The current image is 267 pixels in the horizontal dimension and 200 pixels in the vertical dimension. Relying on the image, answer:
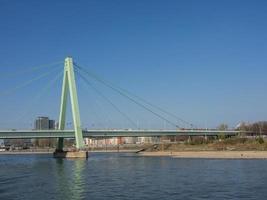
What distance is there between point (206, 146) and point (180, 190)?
250ft

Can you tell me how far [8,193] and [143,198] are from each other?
919 centimetres

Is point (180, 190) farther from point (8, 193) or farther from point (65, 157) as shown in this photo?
point (65, 157)

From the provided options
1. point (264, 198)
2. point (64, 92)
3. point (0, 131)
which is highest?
point (64, 92)

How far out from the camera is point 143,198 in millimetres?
28406

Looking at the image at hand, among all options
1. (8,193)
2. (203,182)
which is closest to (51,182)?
(8,193)

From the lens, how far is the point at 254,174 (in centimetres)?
4219

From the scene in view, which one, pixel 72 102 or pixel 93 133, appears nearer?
pixel 72 102

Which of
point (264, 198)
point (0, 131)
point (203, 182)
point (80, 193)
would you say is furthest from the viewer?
point (0, 131)

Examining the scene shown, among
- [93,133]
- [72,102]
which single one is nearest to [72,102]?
[72,102]

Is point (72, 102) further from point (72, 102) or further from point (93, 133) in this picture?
point (93, 133)

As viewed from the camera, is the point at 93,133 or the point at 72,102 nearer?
the point at 72,102

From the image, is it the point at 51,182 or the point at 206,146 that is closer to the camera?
the point at 51,182

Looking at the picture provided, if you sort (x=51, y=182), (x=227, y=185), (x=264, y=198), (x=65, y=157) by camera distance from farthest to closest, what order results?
(x=65, y=157) < (x=51, y=182) < (x=227, y=185) < (x=264, y=198)

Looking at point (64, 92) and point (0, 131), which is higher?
point (64, 92)
